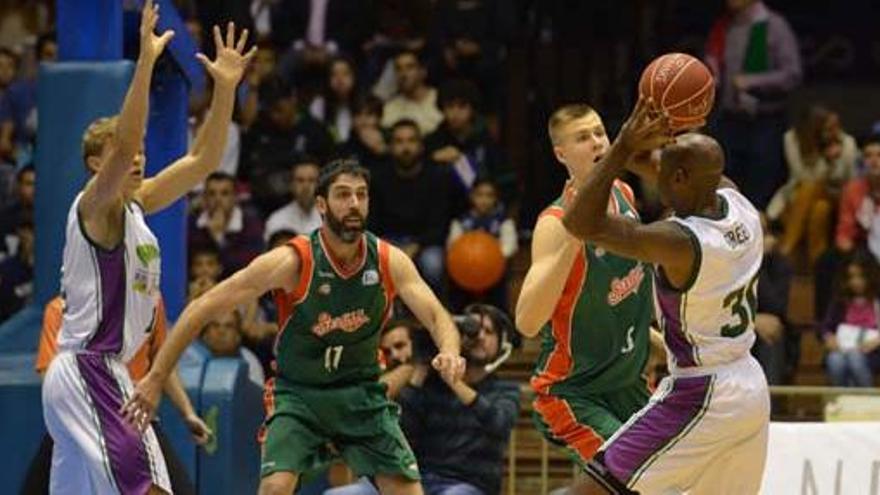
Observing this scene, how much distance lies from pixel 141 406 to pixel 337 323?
1.29m

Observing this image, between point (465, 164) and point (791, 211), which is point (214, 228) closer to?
point (465, 164)

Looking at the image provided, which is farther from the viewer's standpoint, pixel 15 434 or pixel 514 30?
pixel 514 30

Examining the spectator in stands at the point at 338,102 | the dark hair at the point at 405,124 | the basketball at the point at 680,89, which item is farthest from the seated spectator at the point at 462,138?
the basketball at the point at 680,89

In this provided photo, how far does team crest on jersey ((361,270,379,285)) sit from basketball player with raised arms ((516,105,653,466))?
71 centimetres

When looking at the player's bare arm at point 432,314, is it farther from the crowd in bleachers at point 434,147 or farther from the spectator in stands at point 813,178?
the spectator in stands at point 813,178

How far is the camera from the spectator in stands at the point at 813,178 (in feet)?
52.6

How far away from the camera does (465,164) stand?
627 inches

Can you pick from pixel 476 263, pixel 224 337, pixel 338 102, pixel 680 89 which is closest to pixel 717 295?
pixel 680 89

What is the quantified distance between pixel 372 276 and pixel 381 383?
1.53 feet

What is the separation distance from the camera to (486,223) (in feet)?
51.1

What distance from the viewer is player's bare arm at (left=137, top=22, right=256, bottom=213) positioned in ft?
31.9

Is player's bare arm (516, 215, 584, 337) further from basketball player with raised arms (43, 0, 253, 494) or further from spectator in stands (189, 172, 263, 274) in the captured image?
spectator in stands (189, 172, 263, 274)

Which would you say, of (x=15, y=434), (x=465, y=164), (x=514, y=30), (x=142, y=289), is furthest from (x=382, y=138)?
(x=142, y=289)

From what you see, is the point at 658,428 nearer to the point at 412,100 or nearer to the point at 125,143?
the point at 125,143
